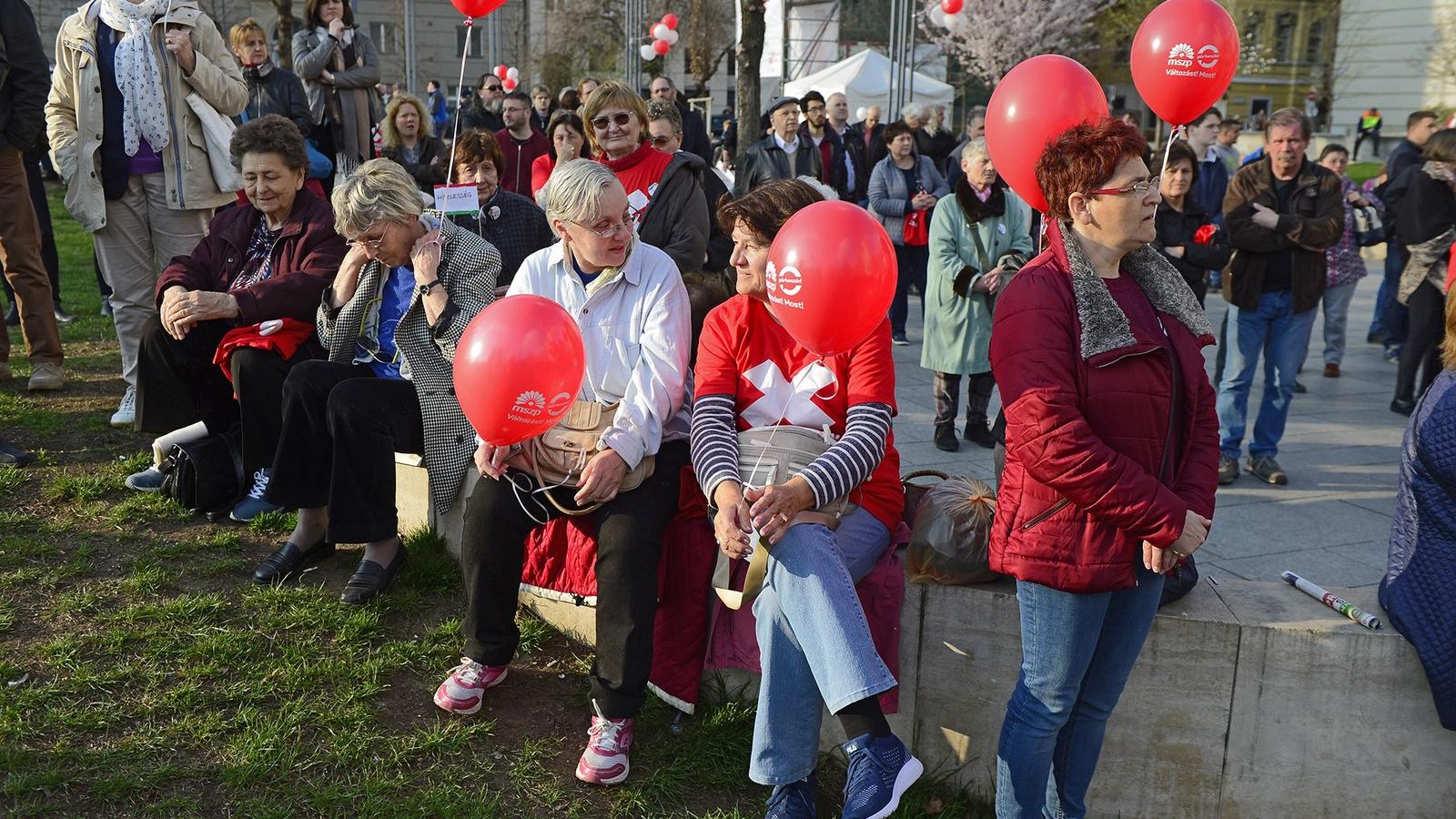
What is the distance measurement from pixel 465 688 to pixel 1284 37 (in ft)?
170

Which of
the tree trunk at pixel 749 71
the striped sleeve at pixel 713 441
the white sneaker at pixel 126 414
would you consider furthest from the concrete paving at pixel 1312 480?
the white sneaker at pixel 126 414

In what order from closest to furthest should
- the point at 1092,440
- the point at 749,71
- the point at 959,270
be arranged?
the point at 1092,440 < the point at 959,270 < the point at 749,71

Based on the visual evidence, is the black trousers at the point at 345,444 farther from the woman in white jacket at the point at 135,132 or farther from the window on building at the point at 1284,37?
the window on building at the point at 1284,37

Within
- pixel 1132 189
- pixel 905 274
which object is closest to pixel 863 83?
pixel 905 274

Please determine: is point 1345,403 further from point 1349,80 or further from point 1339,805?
point 1349,80

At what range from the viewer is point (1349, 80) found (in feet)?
126

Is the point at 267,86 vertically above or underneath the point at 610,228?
above

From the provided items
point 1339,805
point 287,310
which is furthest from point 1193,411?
point 287,310

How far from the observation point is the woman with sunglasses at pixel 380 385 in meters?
4.11

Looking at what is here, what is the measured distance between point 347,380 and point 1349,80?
4261 centimetres

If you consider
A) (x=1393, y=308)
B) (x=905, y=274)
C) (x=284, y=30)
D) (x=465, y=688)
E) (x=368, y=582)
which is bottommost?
(x=465, y=688)

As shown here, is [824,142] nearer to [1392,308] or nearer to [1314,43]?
[1392,308]

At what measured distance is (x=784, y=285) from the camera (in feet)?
9.98

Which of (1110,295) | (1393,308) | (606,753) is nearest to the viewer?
(1110,295)
